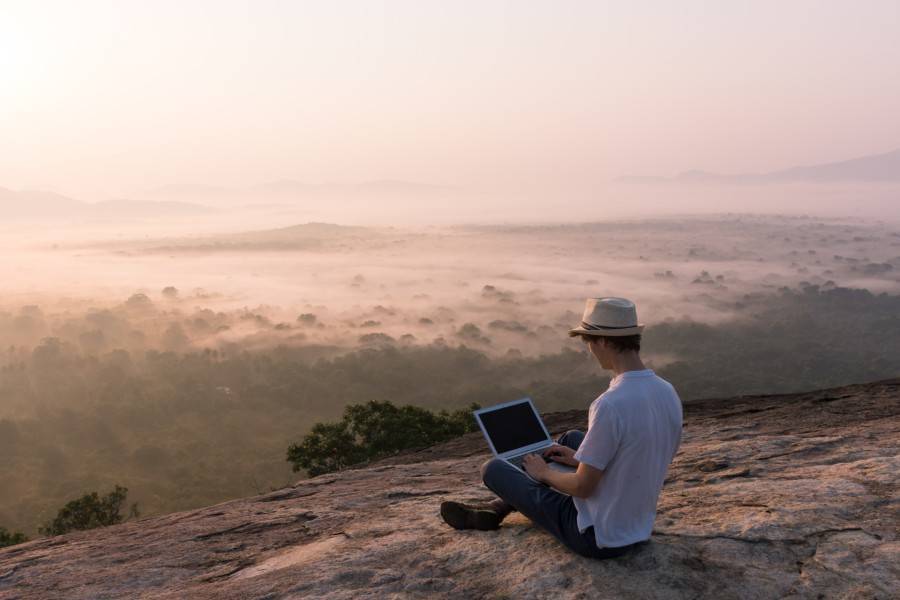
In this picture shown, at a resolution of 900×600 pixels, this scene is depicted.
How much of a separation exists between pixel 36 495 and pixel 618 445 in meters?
171

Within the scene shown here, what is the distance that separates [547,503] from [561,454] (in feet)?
1.44

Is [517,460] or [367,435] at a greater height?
[517,460]

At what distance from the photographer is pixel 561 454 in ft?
20.9

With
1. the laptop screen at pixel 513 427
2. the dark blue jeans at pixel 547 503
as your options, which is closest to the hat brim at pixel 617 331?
the dark blue jeans at pixel 547 503

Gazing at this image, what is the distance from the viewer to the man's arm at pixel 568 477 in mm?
5434

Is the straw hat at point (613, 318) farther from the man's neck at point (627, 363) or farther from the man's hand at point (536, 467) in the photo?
the man's hand at point (536, 467)

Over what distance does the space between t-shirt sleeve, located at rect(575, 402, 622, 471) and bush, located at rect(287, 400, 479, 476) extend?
A: 96.0 ft

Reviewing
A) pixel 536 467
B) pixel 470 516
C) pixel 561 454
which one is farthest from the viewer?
pixel 470 516

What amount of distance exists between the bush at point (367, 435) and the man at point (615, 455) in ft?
93.4

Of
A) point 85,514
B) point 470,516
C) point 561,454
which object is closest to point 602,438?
point 561,454

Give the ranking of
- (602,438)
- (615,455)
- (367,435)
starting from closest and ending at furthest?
1. (602,438)
2. (615,455)
3. (367,435)

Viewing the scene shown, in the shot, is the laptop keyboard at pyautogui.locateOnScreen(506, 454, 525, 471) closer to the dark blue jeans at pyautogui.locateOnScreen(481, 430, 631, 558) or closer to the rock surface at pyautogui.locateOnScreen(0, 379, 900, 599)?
the dark blue jeans at pyautogui.locateOnScreen(481, 430, 631, 558)

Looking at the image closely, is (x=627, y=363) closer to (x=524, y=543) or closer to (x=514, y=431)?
(x=514, y=431)

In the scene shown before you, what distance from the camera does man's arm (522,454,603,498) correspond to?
5.43 metres
